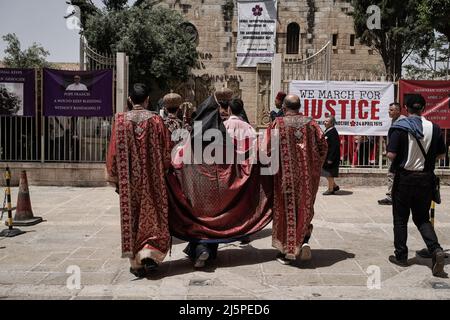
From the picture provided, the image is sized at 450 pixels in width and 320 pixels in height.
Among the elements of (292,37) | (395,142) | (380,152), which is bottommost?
(380,152)

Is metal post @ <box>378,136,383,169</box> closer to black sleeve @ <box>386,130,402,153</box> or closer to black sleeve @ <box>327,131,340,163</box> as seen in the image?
black sleeve @ <box>327,131,340,163</box>

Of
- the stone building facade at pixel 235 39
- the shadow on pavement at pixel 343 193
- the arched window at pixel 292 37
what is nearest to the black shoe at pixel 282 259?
the shadow on pavement at pixel 343 193

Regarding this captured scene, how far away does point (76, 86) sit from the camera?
11.2m

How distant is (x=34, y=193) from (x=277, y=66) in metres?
6.03

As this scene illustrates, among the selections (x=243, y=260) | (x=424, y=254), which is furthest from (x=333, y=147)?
(x=243, y=260)

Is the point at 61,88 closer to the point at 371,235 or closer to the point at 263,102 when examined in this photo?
the point at 371,235

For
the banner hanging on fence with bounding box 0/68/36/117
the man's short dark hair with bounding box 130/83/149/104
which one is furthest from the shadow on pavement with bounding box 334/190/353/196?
the banner hanging on fence with bounding box 0/68/36/117

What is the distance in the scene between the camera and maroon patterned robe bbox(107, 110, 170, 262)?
5.19 metres

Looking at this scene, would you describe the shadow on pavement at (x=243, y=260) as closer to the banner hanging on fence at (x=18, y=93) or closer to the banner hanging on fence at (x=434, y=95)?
the banner hanging on fence at (x=434, y=95)

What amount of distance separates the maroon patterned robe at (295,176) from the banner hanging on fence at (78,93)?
6.60 m

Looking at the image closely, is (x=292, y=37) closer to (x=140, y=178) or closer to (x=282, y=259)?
(x=282, y=259)

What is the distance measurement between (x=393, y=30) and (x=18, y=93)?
52.8ft

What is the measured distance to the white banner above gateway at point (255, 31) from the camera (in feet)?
88.5
